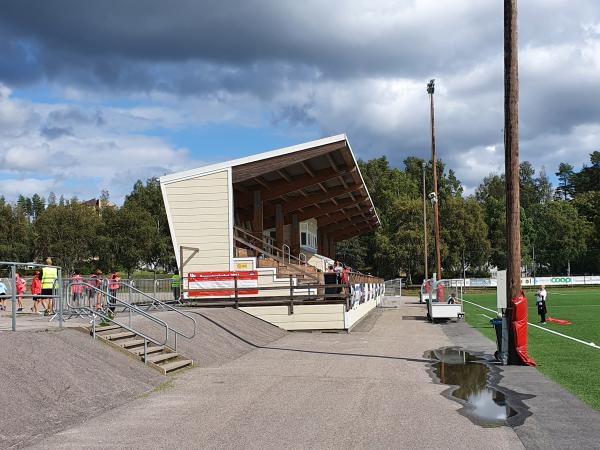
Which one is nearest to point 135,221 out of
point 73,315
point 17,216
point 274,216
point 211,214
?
point 17,216

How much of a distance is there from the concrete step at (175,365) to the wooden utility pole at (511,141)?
723 centimetres

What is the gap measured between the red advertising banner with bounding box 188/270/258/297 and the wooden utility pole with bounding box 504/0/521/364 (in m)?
11.7

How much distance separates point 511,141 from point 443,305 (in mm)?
15551

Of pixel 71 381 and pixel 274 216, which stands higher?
pixel 274 216

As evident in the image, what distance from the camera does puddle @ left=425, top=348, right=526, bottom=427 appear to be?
30.8 ft

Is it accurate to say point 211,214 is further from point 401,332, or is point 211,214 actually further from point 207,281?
point 401,332

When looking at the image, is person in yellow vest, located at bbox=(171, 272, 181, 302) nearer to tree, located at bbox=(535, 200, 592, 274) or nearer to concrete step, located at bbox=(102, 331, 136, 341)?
concrete step, located at bbox=(102, 331, 136, 341)

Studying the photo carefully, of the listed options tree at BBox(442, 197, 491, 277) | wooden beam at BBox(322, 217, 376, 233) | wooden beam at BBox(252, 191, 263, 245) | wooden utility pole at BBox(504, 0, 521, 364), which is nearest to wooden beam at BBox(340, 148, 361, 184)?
wooden beam at BBox(252, 191, 263, 245)

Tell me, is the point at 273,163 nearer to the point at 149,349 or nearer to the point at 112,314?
the point at 112,314

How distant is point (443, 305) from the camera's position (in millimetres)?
30062

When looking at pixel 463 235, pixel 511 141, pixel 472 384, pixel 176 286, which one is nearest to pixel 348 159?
pixel 176 286

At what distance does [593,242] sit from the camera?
104 metres

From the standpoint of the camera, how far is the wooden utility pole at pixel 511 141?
15289mm

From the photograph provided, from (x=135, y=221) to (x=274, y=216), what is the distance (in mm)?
36199
